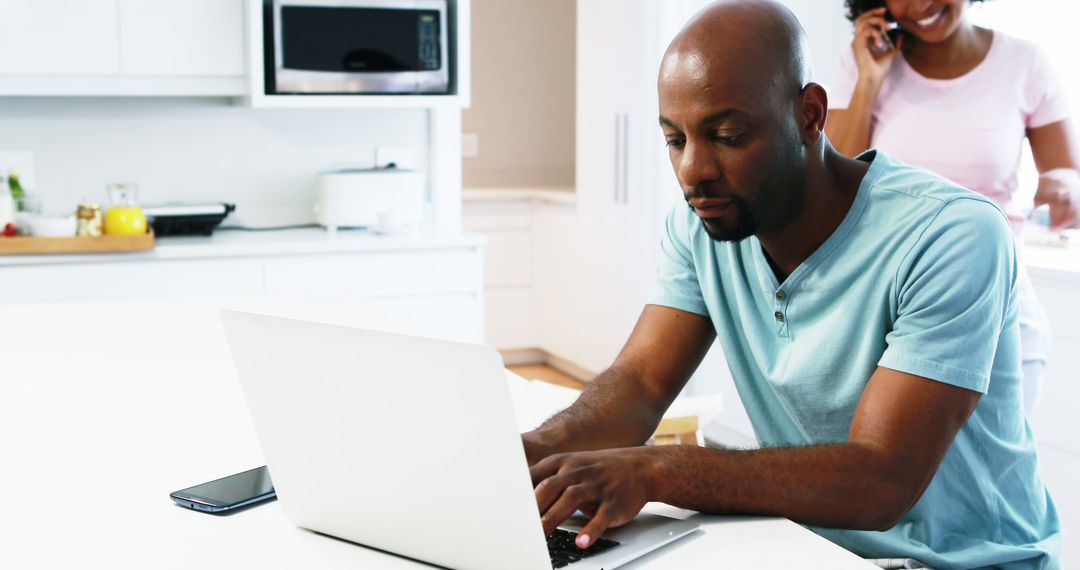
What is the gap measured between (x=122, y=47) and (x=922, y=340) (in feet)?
9.11

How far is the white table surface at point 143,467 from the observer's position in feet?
Result: 3.72

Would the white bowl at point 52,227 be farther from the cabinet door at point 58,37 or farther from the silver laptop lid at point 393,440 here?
the silver laptop lid at point 393,440

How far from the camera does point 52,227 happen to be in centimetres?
328

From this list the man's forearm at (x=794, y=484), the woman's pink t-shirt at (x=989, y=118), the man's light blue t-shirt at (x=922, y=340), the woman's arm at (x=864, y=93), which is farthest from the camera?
the woman's arm at (x=864, y=93)

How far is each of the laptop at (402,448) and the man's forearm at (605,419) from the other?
251 mm

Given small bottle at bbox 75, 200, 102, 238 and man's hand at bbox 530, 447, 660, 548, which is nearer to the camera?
man's hand at bbox 530, 447, 660, 548

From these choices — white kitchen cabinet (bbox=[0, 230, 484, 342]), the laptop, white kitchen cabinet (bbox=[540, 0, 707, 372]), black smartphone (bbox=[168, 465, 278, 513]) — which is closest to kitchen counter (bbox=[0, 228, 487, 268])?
white kitchen cabinet (bbox=[0, 230, 484, 342])

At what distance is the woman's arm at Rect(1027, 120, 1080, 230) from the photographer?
279 centimetres

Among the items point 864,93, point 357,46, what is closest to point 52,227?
point 357,46

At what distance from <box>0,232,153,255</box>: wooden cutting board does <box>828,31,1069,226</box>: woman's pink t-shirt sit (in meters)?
2.05

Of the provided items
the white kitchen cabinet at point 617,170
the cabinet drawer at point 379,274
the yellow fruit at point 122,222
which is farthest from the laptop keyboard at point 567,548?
the white kitchen cabinet at point 617,170

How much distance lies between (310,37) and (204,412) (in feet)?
6.95

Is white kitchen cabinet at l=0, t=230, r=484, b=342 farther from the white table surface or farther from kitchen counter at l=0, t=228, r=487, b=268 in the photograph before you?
the white table surface

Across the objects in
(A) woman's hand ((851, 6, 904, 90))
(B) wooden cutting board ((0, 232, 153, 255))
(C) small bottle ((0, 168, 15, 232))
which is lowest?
(B) wooden cutting board ((0, 232, 153, 255))
